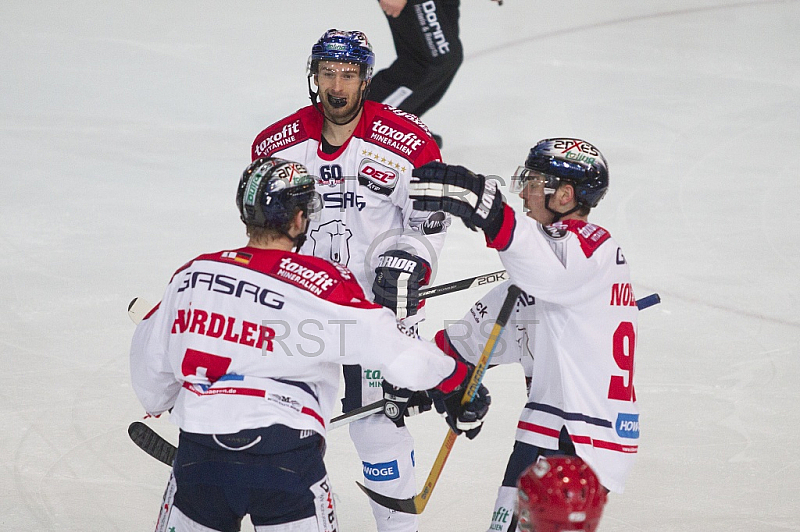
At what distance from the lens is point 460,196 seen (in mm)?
2209

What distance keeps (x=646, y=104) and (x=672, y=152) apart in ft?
2.85

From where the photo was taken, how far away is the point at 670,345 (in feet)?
14.5

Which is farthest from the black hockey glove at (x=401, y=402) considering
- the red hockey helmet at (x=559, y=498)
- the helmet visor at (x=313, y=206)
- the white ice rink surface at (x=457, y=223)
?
the red hockey helmet at (x=559, y=498)

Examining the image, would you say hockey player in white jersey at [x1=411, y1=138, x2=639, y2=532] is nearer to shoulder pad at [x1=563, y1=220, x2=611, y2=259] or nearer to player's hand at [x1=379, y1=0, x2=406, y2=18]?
shoulder pad at [x1=563, y1=220, x2=611, y2=259]

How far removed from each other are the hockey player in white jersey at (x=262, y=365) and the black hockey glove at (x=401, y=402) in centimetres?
56

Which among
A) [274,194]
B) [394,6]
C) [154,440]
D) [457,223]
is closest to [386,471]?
[154,440]

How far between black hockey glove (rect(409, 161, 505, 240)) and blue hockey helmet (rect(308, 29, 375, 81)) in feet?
3.09

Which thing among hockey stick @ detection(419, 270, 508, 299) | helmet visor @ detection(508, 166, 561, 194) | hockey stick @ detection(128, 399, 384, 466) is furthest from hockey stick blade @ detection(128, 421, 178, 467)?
helmet visor @ detection(508, 166, 561, 194)

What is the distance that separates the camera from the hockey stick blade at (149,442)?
107 inches

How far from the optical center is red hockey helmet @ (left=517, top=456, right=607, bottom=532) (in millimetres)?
1716

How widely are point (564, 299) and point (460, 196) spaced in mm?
343

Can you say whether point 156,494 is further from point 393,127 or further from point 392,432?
point 393,127

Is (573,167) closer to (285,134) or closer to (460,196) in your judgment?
(460,196)

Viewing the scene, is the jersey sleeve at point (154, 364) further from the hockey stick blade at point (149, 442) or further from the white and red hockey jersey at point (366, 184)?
the white and red hockey jersey at point (366, 184)
